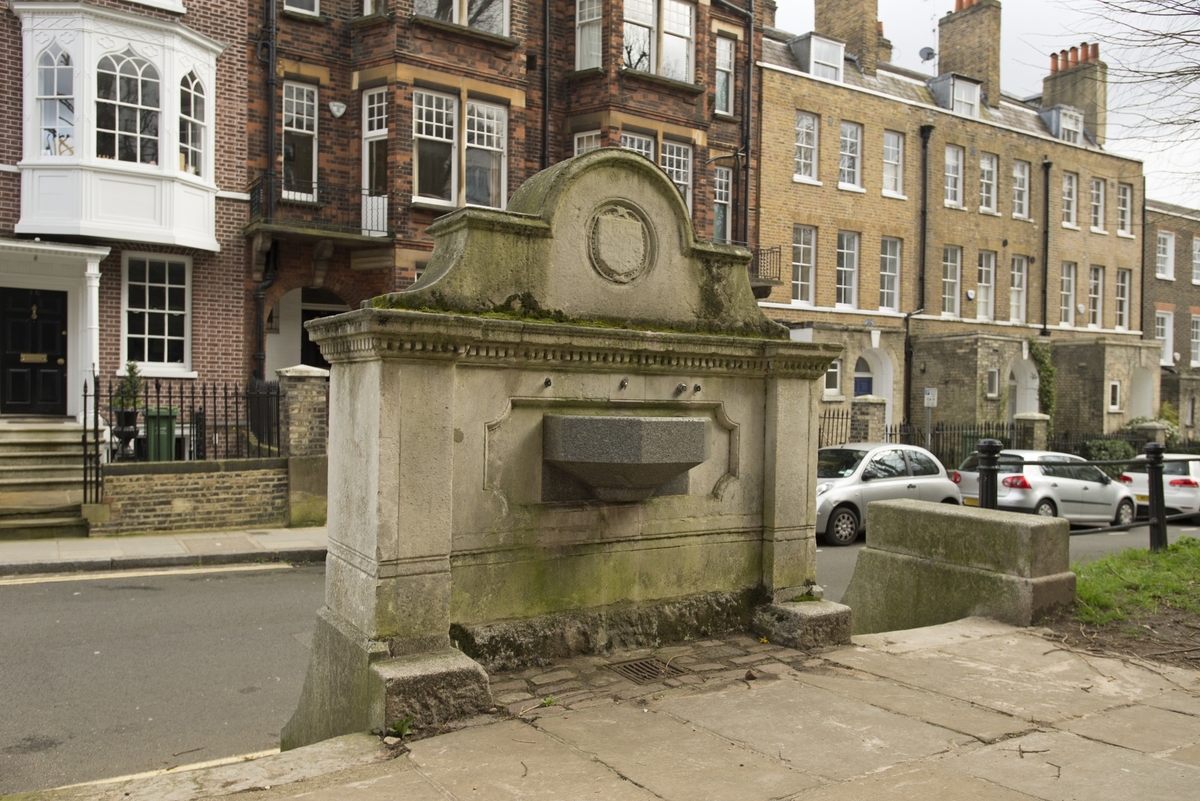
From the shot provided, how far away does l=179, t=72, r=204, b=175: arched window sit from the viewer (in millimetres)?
16458

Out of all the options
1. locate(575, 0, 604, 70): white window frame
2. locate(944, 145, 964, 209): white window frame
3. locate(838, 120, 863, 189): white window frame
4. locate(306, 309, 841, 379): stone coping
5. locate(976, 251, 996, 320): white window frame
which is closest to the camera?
locate(306, 309, 841, 379): stone coping

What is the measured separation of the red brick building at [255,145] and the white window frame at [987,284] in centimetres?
1435

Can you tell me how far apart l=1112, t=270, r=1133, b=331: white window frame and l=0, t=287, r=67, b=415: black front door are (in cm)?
3582

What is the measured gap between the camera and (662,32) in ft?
71.3

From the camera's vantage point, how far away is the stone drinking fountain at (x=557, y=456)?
4.19 meters

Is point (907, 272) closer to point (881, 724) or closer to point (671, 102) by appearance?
point (671, 102)

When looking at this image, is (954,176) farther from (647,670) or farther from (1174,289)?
(647,670)

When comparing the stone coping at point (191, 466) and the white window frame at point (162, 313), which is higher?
the white window frame at point (162, 313)

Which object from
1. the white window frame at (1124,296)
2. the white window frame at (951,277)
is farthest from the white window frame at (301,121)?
the white window frame at (1124,296)

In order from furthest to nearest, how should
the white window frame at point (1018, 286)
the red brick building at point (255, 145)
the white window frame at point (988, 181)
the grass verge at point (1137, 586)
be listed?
the white window frame at point (1018, 286)
the white window frame at point (988, 181)
the red brick building at point (255, 145)
the grass verge at point (1137, 586)

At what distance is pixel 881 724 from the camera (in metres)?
4.12

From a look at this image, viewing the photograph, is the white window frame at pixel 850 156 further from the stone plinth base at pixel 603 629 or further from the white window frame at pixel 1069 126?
the stone plinth base at pixel 603 629

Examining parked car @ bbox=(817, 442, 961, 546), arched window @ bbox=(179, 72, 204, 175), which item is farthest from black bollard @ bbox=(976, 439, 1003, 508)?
arched window @ bbox=(179, 72, 204, 175)

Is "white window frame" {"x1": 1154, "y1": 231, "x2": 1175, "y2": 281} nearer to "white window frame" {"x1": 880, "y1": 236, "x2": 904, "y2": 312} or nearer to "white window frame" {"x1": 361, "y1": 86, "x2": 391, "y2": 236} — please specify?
"white window frame" {"x1": 880, "y1": 236, "x2": 904, "y2": 312}
